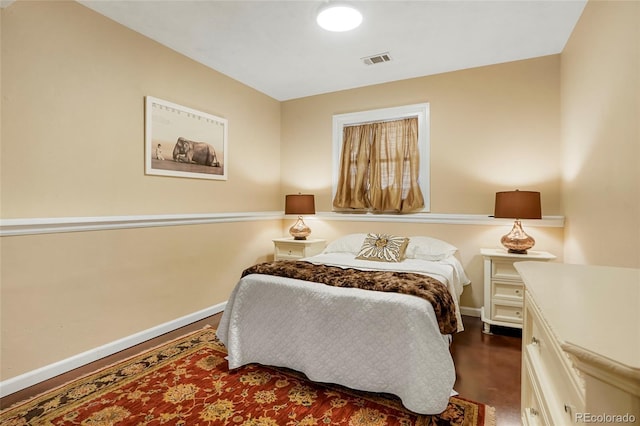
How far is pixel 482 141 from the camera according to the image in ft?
10.8

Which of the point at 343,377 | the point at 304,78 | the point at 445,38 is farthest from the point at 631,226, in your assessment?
the point at 304,78

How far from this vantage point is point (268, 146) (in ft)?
13.9

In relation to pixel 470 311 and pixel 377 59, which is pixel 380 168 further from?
pixel 470 311

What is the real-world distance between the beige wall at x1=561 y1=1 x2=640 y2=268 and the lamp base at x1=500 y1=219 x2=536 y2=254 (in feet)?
1.02

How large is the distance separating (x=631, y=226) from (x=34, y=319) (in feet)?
11.4

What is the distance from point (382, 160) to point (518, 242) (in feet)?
5.43

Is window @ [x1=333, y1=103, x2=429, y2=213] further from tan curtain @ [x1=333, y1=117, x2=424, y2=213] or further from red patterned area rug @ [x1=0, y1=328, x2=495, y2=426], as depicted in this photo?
red patterned area rug @ [x1=0, y1=328, x2=495, y2=426]

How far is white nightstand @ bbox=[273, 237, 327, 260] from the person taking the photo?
373 centimetres

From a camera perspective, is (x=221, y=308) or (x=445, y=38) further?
(x=221, y=308)

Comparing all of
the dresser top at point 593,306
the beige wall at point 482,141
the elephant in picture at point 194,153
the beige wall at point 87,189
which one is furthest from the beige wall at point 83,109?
the dresser top at point 593,306

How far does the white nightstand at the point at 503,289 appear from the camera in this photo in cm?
272

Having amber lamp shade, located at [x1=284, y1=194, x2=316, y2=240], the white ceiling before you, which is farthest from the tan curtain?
the white ceiling

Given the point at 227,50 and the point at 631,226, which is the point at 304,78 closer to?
the point at 227,50

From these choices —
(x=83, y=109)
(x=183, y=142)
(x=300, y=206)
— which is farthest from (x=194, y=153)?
(x=300, y=206)
